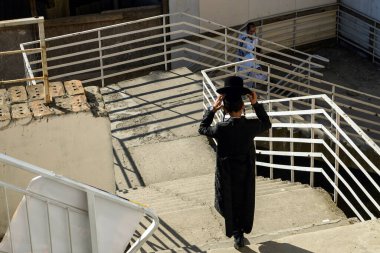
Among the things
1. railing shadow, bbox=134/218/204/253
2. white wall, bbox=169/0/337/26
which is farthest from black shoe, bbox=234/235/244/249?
white wall, bbox=169/0/337/26

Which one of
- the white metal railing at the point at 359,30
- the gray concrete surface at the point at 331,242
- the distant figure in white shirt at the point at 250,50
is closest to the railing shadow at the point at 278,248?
the gray concrete surface at the point at 331,242

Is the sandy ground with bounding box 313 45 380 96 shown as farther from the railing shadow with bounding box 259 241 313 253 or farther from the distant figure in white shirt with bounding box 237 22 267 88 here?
the railing shadow with bounding box 259 241 313 253

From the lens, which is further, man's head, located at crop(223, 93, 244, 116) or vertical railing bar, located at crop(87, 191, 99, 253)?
man's head, located at crop(223, 93, 244, 116)

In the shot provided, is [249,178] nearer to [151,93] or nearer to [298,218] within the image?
[298,218]

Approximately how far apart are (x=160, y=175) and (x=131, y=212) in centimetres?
525

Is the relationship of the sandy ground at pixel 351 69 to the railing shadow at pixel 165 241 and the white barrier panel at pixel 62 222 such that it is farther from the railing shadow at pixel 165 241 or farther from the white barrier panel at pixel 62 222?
the white barrier panel at pixel 62 222

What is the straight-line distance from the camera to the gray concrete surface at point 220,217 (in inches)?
297

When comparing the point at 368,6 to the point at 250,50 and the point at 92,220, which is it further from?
the point at 92,220

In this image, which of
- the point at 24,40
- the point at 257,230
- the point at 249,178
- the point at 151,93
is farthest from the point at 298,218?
the point at 24,40

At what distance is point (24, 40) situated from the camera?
1377 centimetres

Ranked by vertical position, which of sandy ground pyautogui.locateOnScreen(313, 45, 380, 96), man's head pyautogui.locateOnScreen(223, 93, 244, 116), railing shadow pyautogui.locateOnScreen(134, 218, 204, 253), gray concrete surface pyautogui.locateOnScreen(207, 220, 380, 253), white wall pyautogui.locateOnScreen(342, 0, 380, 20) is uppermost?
man's head pyautogui.locateOnScreen(223, 93, 244, 116)

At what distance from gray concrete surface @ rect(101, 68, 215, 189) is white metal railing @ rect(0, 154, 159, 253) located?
490cm

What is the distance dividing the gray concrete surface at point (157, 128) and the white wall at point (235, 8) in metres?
1.44

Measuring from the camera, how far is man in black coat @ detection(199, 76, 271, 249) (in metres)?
6.73
